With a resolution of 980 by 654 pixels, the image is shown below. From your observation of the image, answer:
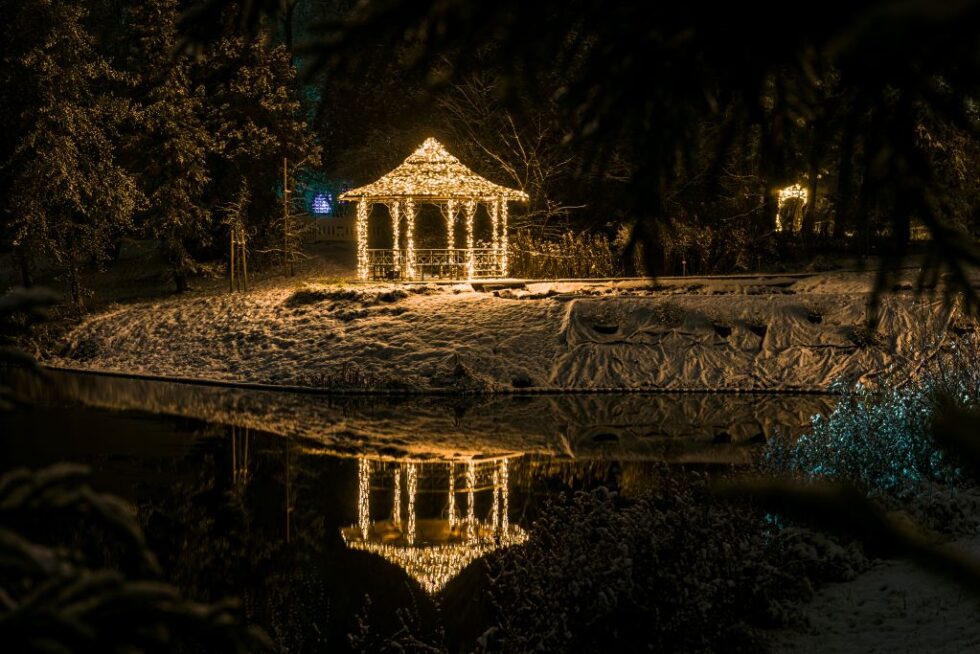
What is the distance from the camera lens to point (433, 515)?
1155cm

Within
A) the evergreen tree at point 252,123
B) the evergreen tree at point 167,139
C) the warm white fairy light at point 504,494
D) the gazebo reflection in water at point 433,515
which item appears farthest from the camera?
the evergreen tree at point 252,123

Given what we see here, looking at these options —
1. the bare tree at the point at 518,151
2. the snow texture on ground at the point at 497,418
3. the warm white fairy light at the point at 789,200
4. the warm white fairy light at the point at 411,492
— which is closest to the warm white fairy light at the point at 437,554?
the warm white fairy light at the point at 411,492

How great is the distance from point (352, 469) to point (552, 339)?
10.8m

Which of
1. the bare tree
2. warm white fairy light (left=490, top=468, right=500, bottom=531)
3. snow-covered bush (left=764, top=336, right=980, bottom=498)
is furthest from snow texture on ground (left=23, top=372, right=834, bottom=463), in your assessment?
the bare tree

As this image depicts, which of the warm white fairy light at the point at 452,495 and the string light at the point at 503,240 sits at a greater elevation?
the string light at the point at 503,240

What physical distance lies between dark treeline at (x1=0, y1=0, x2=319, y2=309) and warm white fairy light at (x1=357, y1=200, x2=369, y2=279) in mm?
6310

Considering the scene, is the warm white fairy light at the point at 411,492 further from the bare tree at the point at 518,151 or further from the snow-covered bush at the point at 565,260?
the bare tree at the point at 518,151

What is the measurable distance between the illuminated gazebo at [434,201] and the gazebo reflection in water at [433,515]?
1791cm

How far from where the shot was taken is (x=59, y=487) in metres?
2.23

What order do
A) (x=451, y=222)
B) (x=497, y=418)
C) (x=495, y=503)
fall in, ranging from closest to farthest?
(x=495, y=503), (x=497, y=418), (x=451, y=222)

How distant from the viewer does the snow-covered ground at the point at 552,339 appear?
74.9 feet

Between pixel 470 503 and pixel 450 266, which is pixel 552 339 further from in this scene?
pixel 470 503

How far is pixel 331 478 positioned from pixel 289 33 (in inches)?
1525

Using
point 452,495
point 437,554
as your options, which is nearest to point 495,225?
point 452,495
